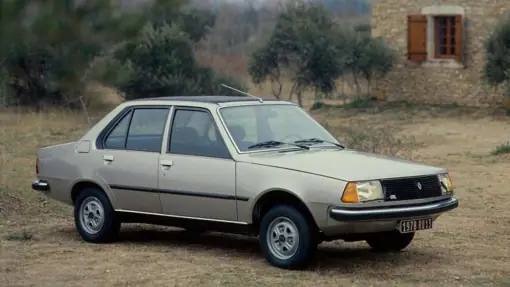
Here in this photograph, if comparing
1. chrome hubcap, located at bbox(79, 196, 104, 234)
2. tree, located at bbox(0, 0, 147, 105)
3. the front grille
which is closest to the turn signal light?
the front grille

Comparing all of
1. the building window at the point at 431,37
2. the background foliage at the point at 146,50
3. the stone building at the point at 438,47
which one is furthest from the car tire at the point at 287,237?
the building window at the point at 431,37

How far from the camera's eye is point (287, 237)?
9359 mm

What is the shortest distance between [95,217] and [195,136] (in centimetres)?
143

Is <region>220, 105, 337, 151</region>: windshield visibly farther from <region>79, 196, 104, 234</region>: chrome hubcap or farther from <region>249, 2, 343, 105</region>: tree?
<region>249, 2, 343, 105</region>: tree

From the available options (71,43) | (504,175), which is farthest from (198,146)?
(504,175)

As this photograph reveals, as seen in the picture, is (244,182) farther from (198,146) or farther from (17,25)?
(17,25)

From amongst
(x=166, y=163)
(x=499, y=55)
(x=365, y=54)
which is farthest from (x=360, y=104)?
(x=166, y=163)

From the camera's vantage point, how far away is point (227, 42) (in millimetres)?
57688

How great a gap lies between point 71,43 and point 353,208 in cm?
265

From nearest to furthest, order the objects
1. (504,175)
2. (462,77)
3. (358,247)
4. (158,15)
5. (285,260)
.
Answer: (158,15), (285,260), (358,247), (504,175), (462,77)

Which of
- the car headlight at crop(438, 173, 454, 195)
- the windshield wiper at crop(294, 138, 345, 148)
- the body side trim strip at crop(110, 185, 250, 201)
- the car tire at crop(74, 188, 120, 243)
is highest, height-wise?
the windshield wiper at crop(294, 138, 345, 148)

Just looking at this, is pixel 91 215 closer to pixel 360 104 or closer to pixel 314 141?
pixel 314 141

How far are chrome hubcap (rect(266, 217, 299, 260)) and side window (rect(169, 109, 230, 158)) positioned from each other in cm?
84

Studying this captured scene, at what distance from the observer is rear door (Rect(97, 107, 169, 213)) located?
1029cm
